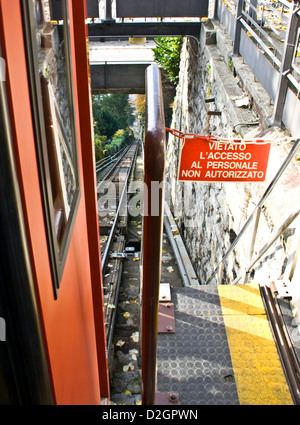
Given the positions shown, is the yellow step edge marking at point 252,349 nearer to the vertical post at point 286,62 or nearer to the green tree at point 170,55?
the vertical post at point 286,62

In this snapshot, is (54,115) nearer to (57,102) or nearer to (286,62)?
(57,102)

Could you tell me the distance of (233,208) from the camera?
5.14 meters

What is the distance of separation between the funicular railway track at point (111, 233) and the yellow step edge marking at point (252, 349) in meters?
2.86

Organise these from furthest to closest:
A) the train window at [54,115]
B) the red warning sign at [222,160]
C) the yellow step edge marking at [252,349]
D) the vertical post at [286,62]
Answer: the vertical post at [286,62] < the red warning sign at [222,160] < the yellow step edge marking at [252,349] < the train window at [54,115]

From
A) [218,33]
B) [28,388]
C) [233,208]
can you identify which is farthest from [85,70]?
[218,33]

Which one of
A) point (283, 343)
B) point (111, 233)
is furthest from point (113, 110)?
point (283, 343)

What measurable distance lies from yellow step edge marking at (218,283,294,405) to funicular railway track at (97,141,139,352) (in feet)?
9.38

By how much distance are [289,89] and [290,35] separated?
0.50 meters

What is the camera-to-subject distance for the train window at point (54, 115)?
1047 mm

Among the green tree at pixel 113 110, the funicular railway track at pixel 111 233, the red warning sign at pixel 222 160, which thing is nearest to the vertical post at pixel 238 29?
the red warning sign at pixel 222 160

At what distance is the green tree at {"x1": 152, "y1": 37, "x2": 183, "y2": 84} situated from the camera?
1115 centimetres

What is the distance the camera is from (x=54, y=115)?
1370 mm

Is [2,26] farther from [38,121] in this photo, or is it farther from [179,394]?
[179,394]

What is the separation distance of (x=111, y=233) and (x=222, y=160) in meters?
5.83
